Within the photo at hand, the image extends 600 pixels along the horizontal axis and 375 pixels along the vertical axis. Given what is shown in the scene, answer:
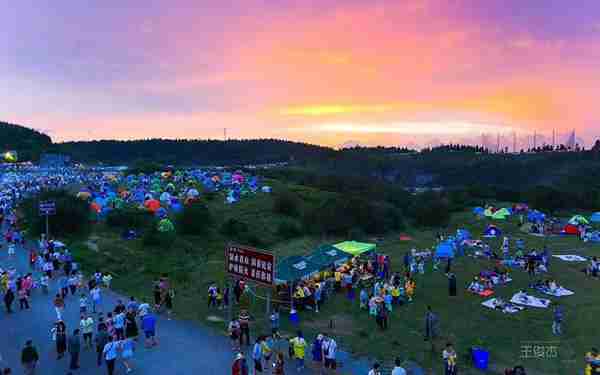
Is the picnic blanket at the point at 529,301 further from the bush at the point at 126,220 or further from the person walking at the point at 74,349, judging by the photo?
the bush at the point at 126,220

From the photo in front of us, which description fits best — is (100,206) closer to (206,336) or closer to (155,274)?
(155,274)

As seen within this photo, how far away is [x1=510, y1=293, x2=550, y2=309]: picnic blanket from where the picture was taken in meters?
17.9

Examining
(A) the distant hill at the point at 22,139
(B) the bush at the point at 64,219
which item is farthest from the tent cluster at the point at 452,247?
(A) the distant hill at the point at 22,139

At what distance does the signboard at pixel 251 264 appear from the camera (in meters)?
13.3

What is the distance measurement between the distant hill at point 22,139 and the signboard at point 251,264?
14137cm

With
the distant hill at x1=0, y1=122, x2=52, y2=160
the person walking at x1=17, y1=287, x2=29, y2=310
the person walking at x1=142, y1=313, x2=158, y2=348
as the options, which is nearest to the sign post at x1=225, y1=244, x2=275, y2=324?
the person walking at x1=142, y1=313, x2=158, y2=348

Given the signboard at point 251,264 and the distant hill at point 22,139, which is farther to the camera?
the distant hill at point 22,139

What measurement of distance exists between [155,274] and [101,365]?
1119 cm

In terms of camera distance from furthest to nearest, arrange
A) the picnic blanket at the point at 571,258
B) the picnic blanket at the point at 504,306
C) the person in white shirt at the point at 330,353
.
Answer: the picnic blanket at the point at 571,258 → the picnic blanket at the point at 504,306 → the person in white shirt at the point at 330,353

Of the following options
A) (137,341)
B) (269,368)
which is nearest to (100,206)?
(137,341)

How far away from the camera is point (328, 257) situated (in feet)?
66.4

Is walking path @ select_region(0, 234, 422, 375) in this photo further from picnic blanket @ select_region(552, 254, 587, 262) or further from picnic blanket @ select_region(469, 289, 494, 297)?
picnic blanket @ select_region(552, 254, 587, 262)

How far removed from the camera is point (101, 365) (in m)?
11.6

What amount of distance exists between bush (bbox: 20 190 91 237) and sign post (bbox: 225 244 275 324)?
1967 cm
